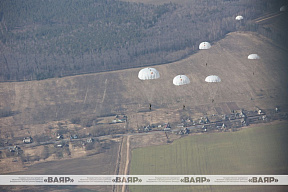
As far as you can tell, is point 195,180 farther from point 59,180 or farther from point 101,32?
→ point 101,32

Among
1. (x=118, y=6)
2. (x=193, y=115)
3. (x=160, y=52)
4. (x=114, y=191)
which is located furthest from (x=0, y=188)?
(x=118, y=6)

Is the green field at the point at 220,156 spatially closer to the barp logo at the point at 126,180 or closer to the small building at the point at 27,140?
the barp logo at the point at 126,180

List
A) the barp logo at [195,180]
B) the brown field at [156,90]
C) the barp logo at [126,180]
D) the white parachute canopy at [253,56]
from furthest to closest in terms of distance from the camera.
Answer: the white parachute canopy at [253,56]
the brown field at [156,90]
the barp logo at [126,180]
the barp logo at [195,180]

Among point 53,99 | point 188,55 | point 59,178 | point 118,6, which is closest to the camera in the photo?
point 59,178

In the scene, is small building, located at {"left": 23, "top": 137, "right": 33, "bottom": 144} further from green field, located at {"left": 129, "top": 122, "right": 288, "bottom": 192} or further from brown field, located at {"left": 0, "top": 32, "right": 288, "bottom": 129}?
green field, located at {"left": 129, "top": 122, "right": 288, "bottom": 192}

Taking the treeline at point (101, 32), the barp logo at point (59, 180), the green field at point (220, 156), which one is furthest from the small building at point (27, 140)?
the treeline at point (101, 32)

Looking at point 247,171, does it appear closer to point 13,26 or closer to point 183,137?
point 183,137

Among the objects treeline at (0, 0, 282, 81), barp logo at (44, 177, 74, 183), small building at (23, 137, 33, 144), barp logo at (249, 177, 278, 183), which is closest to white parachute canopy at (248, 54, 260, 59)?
treeline at (0, 0, 282, 81)
